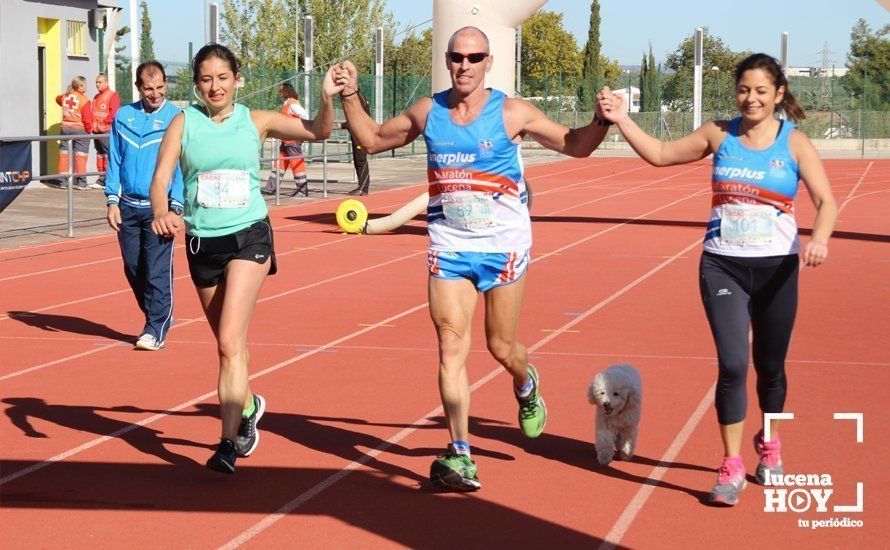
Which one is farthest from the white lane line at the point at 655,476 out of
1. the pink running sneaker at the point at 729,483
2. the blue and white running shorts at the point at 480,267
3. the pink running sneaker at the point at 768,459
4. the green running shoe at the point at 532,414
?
the blue and white running shorts at the point at 480,267

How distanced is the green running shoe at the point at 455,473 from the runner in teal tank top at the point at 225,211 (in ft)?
3.22

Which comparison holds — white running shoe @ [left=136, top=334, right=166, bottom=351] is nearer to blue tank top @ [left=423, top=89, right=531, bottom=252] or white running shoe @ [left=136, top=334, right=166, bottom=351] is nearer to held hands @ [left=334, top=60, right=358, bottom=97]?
held hands @ [left=334, top=60, right=358, bottom=97]

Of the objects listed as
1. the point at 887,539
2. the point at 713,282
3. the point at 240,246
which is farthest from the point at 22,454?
the point at 887,539

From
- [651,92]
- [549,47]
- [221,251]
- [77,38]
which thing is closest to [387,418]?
[221,251]

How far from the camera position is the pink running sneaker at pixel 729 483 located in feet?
18.9

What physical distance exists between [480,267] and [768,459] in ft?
Result: 5.21

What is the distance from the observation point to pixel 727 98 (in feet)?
173

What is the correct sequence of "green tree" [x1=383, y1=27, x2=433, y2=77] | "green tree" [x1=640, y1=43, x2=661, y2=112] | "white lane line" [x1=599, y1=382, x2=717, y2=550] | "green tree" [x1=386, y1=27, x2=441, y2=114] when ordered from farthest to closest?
"green tree" [x1=383, y1=27, x2=433, y2=77] < "green tree" [x1=640, y1=43, x2=661, y2=112] < "green tree" [x1=386, y1=27, x2=441, y2=114] < "white lane line" [x1=599, y1=382, x2=717, y2=550]

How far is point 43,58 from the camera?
26516mm

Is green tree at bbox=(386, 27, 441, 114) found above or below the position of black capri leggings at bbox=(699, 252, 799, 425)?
above

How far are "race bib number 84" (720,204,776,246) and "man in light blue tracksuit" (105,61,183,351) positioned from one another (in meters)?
4.91

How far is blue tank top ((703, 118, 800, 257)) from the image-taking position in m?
5.79

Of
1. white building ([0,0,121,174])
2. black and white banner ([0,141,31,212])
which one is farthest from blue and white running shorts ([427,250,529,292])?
white building ([0,0,121,174])

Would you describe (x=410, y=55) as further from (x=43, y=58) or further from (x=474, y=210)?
(x=474, y=210)
